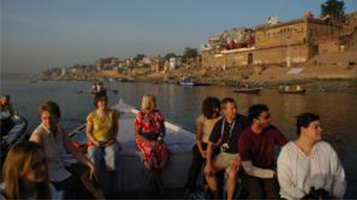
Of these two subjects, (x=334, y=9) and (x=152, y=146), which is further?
(x=334, y=9)

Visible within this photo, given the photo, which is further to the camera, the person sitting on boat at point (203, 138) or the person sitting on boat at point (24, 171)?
the person sitting on boat at point (203, 138)

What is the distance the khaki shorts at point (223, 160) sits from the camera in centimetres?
439

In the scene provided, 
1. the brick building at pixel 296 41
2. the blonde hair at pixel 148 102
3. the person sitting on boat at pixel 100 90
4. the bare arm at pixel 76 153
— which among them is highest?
the brick building at pixel 296 41

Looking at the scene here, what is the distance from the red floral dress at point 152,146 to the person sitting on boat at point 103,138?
1.27 feet

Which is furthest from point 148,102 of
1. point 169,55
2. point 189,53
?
point 169,55

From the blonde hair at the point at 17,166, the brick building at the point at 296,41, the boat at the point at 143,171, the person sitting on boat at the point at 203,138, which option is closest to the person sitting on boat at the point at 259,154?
the person sitting on boat at the point at 203,138

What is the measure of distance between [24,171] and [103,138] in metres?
2.59

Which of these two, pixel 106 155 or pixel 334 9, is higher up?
pixel 334 9

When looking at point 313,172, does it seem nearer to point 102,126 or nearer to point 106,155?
point 106,155

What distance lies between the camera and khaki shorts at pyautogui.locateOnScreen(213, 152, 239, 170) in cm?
439

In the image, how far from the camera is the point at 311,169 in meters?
3.29

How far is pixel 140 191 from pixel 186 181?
0.73 m

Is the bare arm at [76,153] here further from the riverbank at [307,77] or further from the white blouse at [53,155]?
the riverbank at [307,77]

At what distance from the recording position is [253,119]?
3979 mm
